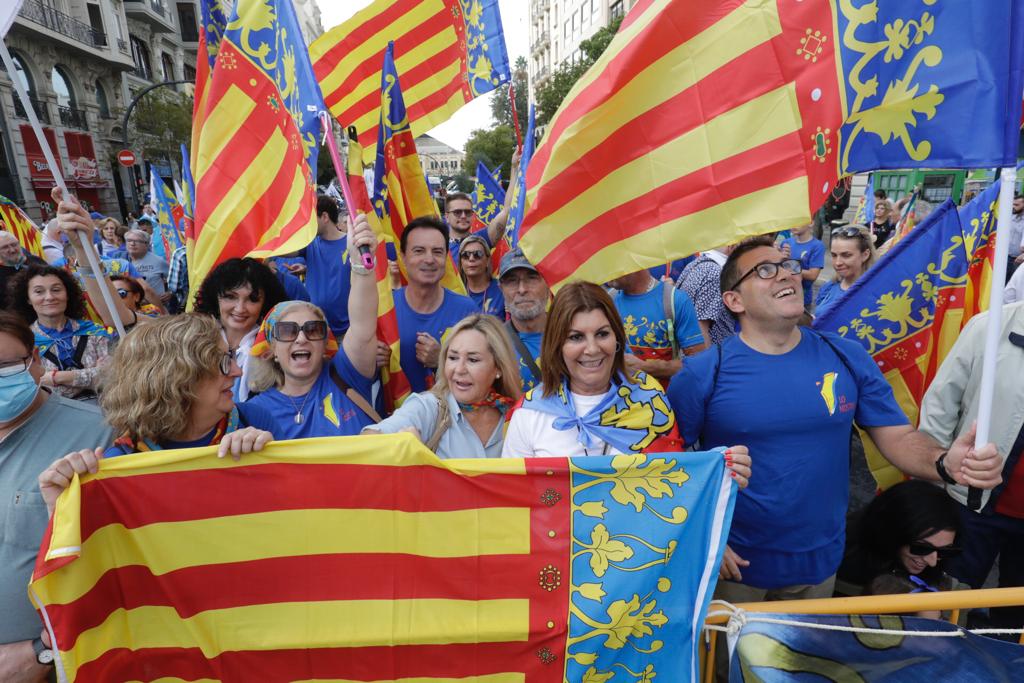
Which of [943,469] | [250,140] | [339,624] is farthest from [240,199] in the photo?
[943,469]

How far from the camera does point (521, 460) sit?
198 centimetres

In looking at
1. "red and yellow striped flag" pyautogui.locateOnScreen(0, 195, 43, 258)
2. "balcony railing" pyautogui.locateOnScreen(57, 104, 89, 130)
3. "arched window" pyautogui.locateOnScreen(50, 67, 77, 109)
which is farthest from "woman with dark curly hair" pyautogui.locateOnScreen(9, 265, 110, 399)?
"arched window" pyautogui.locateOnScreen(50, 67, 77, 109)

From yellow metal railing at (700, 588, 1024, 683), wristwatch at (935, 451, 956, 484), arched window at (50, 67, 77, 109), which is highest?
arched window at (50, 67, 77, 109)

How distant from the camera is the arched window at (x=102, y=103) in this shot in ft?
102

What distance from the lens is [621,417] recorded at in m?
2.23

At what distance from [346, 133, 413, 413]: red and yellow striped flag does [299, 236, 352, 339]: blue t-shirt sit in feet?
4.53

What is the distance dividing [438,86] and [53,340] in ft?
11.4

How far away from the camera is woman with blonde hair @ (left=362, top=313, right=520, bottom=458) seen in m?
2.45

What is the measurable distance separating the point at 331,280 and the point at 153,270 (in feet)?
13.4

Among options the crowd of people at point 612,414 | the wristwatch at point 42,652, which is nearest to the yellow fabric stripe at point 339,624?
the wristwatch at point 42,652

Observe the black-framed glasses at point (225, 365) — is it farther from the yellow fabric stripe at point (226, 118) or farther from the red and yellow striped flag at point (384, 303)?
the yellow fabric stripe at point (226, 118)

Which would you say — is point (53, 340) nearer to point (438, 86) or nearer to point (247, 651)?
point (247, 651)

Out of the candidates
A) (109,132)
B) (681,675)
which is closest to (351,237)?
(681,675)

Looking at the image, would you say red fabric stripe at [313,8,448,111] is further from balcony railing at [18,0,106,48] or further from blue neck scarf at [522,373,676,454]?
balcony railing at [18,0,106,48]
